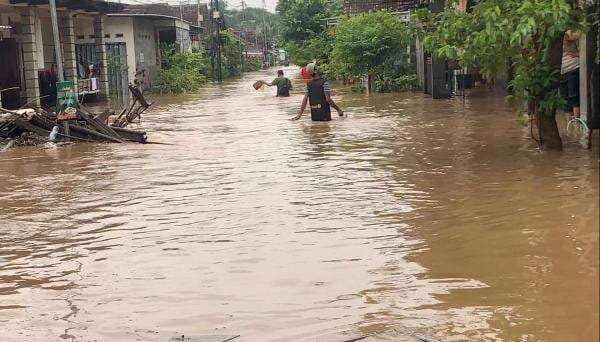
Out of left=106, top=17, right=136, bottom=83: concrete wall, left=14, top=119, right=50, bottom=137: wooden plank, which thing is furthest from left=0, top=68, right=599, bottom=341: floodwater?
left=106, top=17, right=136, bottom=83: concrete wall

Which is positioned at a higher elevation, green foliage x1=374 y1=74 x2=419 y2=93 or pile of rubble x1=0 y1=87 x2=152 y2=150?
green foliage x1=374 y1=74 x2=419 y2=93

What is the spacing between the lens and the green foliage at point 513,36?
850 centimetres

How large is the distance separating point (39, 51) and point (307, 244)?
22956 millimetres

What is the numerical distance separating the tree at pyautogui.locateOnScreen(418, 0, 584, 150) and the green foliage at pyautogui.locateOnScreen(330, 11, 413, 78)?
16.8 meters

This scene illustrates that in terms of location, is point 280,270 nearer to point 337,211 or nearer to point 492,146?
point 337,211

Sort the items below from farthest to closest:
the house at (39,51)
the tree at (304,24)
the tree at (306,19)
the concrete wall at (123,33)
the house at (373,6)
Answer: the tree at (306,19) < the tree at (304,24) < the concrete wall at (123,33) < the house at (373,6) < the house at (39,51)

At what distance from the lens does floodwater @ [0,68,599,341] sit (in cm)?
479

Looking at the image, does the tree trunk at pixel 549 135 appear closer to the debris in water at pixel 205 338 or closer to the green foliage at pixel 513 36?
the green foliage at pixel 513 36

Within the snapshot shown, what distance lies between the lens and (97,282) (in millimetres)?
5855

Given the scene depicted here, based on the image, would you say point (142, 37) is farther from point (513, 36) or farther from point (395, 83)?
point (513, 36)

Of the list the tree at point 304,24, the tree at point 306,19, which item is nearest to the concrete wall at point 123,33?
the tree at point 304,24

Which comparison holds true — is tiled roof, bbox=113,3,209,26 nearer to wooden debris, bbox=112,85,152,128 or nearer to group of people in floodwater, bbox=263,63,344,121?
wooden debris, bbox=112,85,152,128

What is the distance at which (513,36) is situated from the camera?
8445 mm

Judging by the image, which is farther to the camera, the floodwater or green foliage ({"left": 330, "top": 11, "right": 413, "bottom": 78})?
green foliage ({"left": 330, "top": 11, "right": 413, "bottom": 78})
